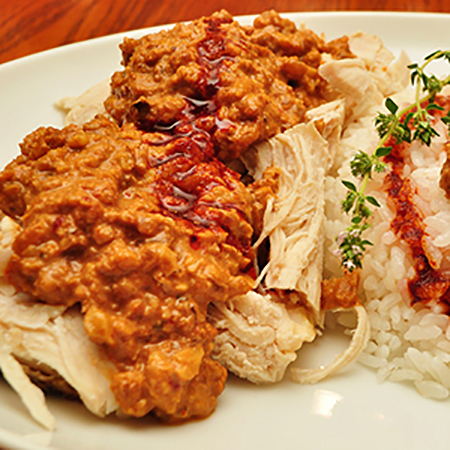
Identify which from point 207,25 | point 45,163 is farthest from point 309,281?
point 207,25

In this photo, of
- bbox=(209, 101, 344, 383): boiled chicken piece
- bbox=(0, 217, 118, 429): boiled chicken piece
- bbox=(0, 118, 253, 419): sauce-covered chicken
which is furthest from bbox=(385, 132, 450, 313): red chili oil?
bbox=(0, 217, 118, 429): boiled chicken piece

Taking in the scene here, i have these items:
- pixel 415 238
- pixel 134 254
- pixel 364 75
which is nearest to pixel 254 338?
pixel 134 254

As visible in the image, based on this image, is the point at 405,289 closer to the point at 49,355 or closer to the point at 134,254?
the point at 134,254

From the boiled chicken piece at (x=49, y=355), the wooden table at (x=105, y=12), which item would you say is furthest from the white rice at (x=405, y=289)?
the wooden table at (x=105, y=12)

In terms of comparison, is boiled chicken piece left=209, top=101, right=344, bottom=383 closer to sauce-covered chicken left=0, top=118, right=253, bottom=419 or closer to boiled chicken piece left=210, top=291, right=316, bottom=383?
boiled chicken piece left=210, top=291, right=316, bottom=383

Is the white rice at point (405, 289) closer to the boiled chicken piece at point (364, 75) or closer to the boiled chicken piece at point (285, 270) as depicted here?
the boiled chicken piece at point (285, 270)

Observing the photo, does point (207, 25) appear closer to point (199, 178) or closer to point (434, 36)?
point (199, 178)
